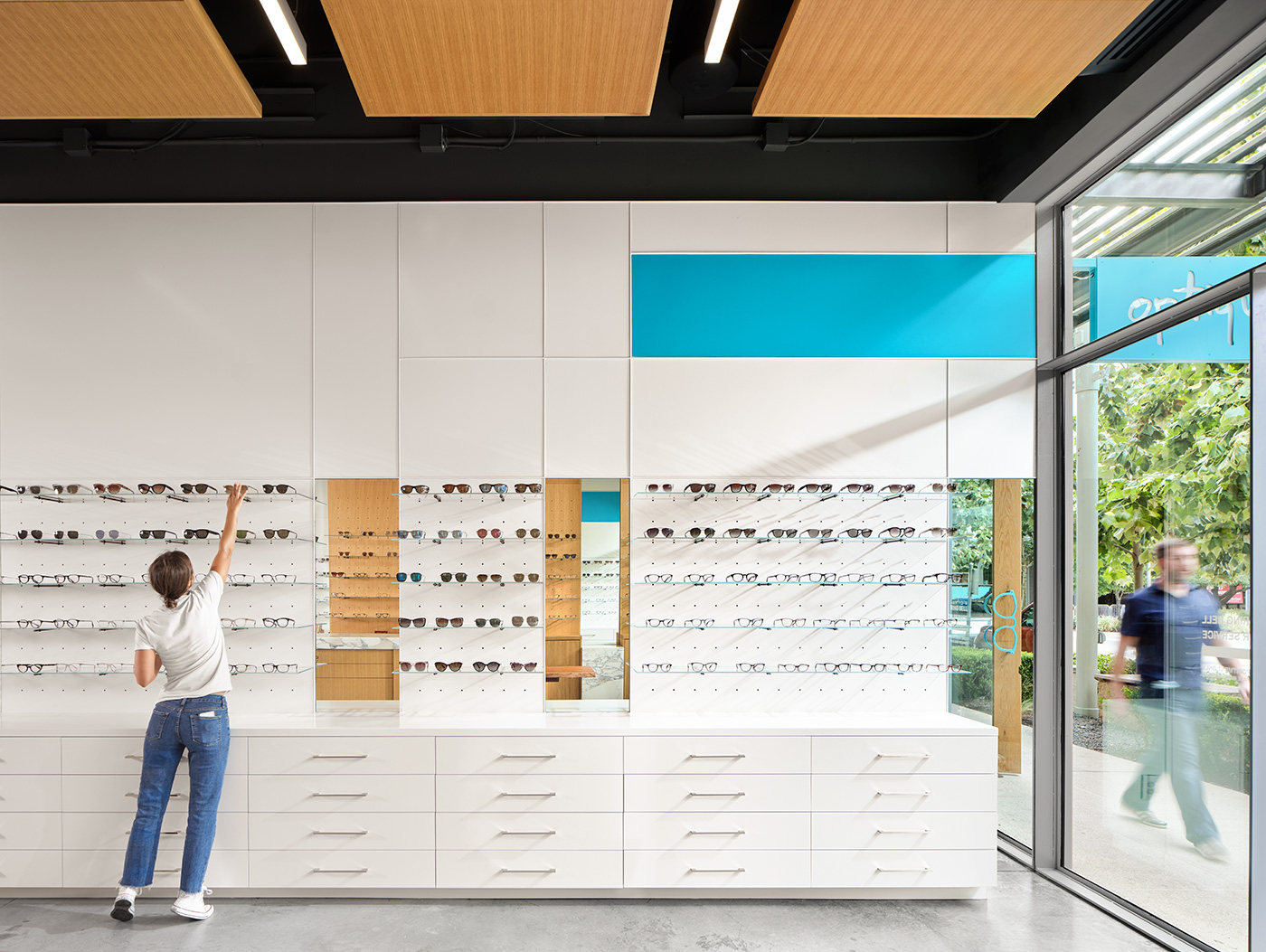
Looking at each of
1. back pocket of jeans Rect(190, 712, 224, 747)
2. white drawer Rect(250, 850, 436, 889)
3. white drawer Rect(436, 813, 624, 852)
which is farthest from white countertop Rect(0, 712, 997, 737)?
white drawer Rect(250, 850, 436, 889)

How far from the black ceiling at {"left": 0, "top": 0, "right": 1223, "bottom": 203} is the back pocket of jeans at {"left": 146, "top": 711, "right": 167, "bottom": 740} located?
270 cm

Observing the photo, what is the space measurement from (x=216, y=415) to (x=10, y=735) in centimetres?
177

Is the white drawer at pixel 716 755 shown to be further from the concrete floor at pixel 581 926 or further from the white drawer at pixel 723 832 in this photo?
the concrete floor at pixel 581 926

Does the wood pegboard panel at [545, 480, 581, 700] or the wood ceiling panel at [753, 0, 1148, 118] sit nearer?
the wood ceiling panel at [753, 0, 1148, 118]

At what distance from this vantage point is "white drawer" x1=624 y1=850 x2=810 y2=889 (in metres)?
3.80

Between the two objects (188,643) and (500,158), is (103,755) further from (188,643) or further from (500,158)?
(500,158)

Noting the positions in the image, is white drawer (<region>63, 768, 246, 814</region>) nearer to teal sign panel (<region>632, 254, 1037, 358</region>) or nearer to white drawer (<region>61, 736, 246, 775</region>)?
white drawer (<region>61, 736, 246, 775</region>)

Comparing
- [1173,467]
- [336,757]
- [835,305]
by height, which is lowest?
[336,757]

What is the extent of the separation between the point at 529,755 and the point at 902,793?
5.80ft

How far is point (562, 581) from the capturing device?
171 inches

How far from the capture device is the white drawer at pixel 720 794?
12.5ft

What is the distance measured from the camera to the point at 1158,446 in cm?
350

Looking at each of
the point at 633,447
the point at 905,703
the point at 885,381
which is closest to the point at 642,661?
the point at 633,447

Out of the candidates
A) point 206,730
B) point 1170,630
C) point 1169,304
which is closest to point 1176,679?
point 1170,630
